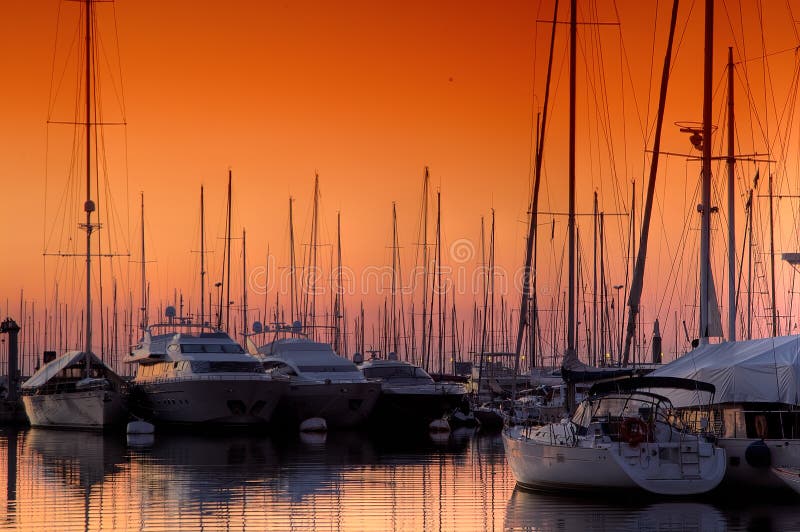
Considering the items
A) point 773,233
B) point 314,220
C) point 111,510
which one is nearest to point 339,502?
point 111,510

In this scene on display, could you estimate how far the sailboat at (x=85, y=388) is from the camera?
2431 inches

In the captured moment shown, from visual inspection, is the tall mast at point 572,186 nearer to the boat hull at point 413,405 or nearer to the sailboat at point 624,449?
the sailboat at point 624,449

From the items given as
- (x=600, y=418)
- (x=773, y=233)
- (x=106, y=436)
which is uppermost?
(x=773, y=233)

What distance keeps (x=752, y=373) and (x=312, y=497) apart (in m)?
10.8

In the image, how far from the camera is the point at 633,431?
93.6ft

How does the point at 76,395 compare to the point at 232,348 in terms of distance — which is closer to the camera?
the point at 232,348

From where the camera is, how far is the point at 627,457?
28266 mm

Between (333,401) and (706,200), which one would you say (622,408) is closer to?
(706,200)

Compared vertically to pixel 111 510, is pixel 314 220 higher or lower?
higher

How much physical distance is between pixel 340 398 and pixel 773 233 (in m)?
22.6

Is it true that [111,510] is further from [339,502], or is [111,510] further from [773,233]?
[773,233]

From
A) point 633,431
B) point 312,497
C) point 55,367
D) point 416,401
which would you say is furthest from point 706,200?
point 55,367

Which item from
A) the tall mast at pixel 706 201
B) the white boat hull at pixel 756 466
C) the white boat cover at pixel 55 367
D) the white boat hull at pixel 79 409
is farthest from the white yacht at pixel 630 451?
the white boat cover at pixel 55 367

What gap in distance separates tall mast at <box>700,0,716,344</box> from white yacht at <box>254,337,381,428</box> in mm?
26293
